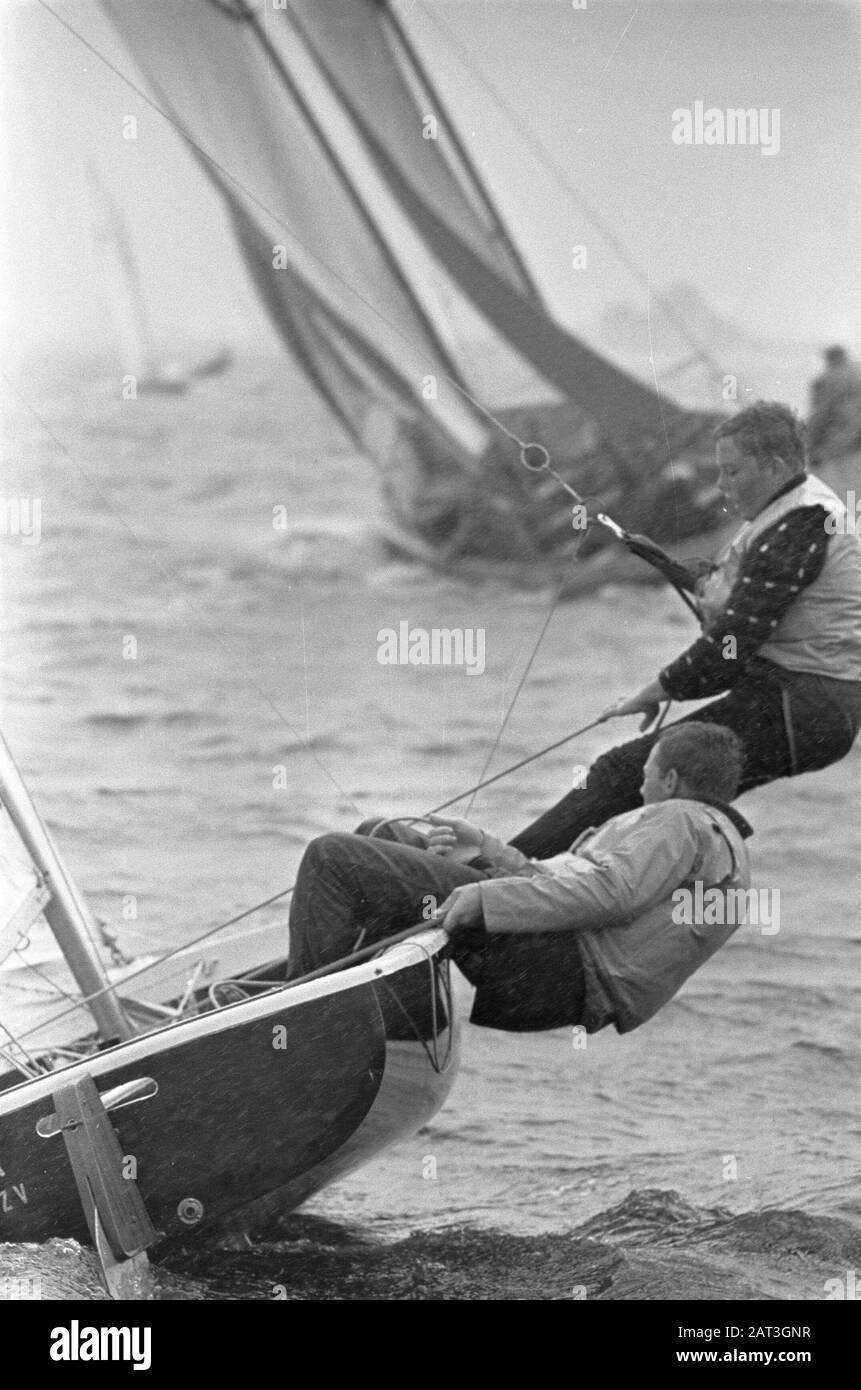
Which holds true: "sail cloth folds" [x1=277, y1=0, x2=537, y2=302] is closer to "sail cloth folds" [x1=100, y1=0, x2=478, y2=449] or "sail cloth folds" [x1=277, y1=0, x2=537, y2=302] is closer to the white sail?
"sail cloth folds" [x1=100, y1=0, x2=478, y2=449]

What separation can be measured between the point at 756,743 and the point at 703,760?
19cm

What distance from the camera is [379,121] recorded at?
3.67m

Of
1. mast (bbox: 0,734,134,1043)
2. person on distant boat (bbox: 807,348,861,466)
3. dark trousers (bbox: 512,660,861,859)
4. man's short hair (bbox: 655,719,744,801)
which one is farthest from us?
person on distant boat (bbox: 807,348,861,466)

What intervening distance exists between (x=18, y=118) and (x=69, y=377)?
0.47 metres

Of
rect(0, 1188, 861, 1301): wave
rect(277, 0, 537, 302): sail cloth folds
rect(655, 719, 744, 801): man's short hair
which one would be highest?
rect(277, 0, 537, 302): sail cloth folds

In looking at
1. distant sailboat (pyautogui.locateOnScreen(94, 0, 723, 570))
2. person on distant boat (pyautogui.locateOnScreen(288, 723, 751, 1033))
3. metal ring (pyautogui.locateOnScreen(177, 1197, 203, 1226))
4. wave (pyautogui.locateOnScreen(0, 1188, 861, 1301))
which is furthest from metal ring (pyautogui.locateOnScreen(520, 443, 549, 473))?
metal ring (pyautogui.locateOnScreen(177, 1197, 203, 1226))

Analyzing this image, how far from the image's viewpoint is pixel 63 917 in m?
3.39

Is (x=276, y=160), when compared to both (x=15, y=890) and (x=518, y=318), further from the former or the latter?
(x=15, y=890)

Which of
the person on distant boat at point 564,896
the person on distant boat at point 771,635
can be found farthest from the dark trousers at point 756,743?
the person on distant boat at point 564,896

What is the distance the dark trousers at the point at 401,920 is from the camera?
10.0ft

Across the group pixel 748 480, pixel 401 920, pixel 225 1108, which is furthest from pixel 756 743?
pixel 225 1108

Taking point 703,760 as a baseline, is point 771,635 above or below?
above

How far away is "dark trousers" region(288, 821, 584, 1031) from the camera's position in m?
3.05

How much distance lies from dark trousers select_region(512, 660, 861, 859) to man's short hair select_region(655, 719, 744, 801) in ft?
0.39
